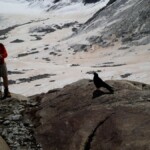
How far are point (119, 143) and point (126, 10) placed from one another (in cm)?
7352

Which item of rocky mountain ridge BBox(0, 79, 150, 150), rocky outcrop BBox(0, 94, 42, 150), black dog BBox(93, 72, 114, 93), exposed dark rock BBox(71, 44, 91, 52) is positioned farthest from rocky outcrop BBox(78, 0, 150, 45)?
rocky mountain ridge BBox(0, 79, 150, 150)

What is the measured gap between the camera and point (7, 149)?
31.4 ft

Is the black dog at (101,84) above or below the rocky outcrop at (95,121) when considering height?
above

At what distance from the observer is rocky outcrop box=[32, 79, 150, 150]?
930cm

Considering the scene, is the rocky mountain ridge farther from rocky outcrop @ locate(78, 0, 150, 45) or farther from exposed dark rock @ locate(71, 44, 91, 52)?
exposed dark rock @ locate(71, 44, 91, 52)

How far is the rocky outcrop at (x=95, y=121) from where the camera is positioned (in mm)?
9297

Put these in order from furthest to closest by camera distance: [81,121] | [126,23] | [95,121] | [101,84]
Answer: [126,23]
[101,84]
[81,121]
[95,121]

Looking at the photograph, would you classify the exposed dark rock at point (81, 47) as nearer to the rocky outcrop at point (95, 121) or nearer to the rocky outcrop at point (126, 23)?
the rocky outcrop at point (126, 23)

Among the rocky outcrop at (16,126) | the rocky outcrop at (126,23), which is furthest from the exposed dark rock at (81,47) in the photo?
the rocky outcrop at (16,126)

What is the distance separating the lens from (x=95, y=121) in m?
10.3

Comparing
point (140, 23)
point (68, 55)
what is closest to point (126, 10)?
point (140, 23)

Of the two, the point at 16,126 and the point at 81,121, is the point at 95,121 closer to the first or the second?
the point at 81,121

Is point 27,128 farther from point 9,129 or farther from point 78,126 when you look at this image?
point 78,126

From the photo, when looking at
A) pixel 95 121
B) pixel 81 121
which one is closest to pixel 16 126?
pixel 81 121
